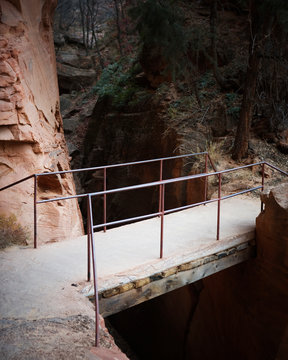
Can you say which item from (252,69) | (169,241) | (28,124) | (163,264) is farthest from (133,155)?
(163,264)

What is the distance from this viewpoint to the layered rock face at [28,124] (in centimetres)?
600

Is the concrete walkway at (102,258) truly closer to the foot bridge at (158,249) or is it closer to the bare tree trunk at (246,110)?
the foot bridge at (158,249)

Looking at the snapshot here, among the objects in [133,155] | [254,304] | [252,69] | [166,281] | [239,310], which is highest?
[252,69]

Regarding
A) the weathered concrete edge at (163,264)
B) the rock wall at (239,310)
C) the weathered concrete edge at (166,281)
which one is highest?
the weathered concrete edge at (163,264)

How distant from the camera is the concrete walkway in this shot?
11.3 feet

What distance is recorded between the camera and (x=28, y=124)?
639cm

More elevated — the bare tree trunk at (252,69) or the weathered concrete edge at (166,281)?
the bare tree trunk at (252,69)

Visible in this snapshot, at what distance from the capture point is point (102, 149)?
1330 cm

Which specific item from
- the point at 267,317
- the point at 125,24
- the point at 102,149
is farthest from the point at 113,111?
the point at 267,317

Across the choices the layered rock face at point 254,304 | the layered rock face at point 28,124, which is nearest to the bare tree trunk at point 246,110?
the layered rock face at point 254,304

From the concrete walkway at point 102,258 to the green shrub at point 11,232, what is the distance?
0.23 metres

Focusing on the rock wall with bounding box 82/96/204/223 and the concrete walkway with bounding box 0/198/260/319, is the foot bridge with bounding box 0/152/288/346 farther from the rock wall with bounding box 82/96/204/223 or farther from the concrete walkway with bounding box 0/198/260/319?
the rock wall with bounding box 82/96/204/223

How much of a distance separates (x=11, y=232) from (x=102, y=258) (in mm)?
1694

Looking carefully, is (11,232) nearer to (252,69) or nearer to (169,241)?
(169,241)
